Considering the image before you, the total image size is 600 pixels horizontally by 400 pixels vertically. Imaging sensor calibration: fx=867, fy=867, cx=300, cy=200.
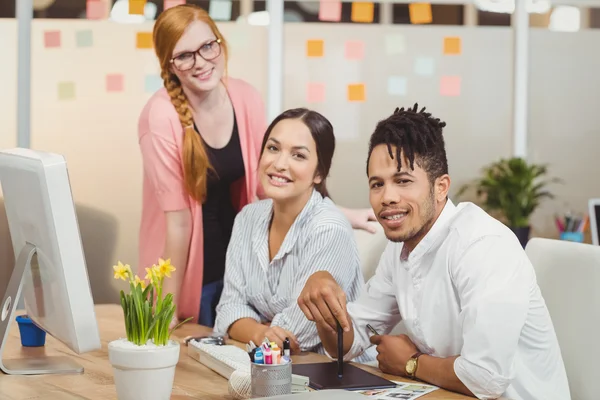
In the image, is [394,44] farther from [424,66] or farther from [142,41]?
[142,41]

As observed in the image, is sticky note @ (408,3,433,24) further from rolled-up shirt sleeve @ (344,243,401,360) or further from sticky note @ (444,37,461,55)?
rolled-up shirt sleeve @ (344,243,401,360)

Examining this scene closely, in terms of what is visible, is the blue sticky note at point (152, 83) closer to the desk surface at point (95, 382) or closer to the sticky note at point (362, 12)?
the sticky note at point (362, 12)

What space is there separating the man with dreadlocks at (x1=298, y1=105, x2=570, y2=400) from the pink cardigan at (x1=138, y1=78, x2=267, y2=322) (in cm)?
143

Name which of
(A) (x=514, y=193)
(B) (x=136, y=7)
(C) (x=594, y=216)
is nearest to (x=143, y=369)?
(C) (x=594, y=216)

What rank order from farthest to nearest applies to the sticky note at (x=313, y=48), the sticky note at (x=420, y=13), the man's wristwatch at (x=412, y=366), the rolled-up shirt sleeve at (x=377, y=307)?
the sticky note at (x=420, y=13)
the sticky note at (x=313, y=48)
the rolled-up shirt sleeve at (x=377, y=307)
the man's wristwatch at (x=412, y=366)

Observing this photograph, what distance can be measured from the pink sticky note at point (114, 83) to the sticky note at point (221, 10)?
626 millimetres

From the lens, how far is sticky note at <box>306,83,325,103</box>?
16.2 ft

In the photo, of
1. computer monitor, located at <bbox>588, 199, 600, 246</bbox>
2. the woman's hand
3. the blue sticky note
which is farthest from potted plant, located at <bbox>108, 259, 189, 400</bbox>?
the blue sticky note

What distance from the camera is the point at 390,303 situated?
6.69 ft

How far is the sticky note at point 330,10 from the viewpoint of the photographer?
4930 millimetres

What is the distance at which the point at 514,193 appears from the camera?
16.3ft

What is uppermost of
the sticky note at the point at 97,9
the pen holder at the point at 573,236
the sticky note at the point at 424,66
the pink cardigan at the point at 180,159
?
the sticky note at the point at 97,9

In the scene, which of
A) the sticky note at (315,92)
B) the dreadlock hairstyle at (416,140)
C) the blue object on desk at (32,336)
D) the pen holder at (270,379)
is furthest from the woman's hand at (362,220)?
the sticky note at (315,92)

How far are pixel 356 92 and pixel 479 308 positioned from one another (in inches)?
134
